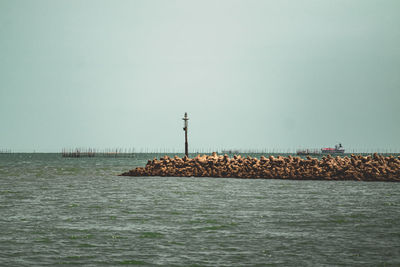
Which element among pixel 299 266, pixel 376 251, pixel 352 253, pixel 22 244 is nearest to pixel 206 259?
pixel 299 266

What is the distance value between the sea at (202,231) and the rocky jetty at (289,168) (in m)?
14.3

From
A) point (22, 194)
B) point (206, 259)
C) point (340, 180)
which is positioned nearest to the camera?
point (206, 259)

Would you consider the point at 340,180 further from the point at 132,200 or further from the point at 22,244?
the point at 22,244

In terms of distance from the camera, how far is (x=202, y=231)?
14539mm

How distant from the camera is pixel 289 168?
137 ft

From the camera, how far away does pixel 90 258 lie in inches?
430

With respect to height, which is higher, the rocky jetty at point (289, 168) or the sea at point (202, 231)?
the rocky jetty at point (289, 168)

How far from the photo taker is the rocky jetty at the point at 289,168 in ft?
127

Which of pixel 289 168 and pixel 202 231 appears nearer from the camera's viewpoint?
pixel 202 231

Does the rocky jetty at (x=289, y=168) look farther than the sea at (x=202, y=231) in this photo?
Yes

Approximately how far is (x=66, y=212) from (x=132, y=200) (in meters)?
5.15

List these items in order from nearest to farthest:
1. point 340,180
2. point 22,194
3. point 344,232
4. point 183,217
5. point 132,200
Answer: point 344,232 → point 183,217 → point 132,200 → point 22,194 → point 340,180

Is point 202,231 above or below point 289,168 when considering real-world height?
below

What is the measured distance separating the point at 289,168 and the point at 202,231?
2849 centimetres
